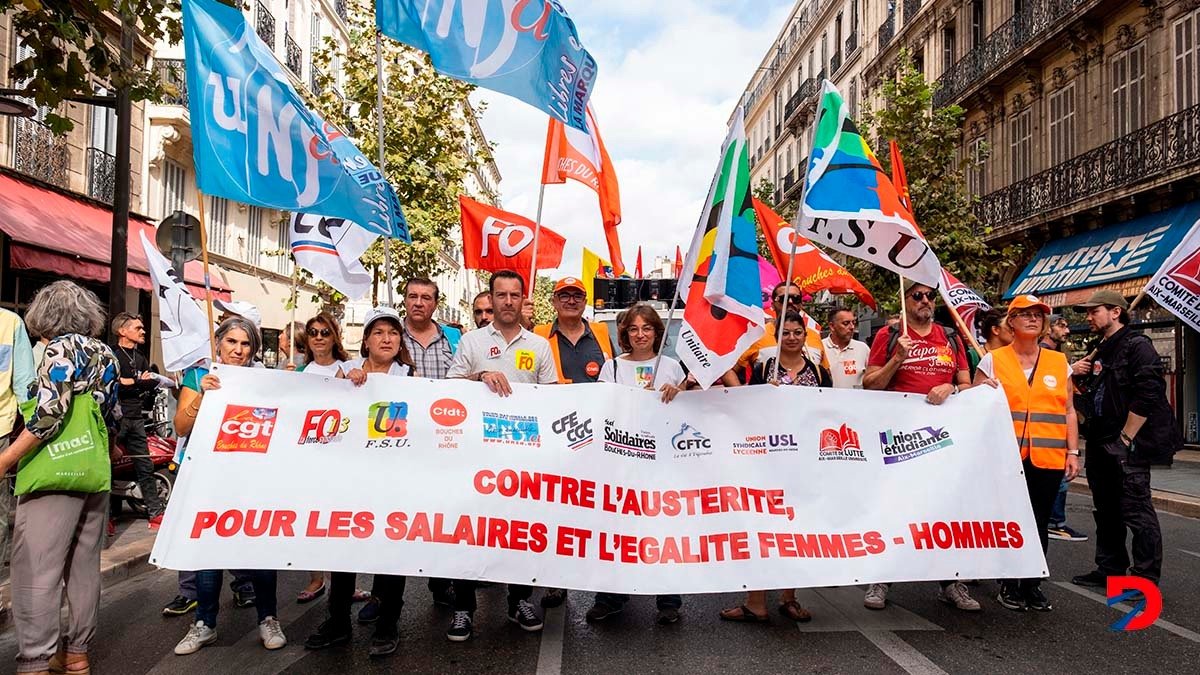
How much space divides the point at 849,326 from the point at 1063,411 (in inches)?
93.4

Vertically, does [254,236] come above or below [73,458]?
above

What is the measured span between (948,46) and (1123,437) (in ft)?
85.1

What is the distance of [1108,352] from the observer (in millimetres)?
6496

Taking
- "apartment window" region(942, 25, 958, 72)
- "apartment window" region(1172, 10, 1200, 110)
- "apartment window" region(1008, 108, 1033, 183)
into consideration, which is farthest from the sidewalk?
"apartment window" region(942, 25, 958, 72)

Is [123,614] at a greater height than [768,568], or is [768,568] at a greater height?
[768,568]

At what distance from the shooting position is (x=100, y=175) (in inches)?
666

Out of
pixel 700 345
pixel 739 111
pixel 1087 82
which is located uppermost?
pixel 1087 82

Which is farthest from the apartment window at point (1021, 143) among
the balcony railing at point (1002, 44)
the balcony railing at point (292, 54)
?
the balcony railing at point (292, 54)

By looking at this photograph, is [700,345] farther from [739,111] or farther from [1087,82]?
[1087,82]

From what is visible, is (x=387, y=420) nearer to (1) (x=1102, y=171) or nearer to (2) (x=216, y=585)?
(2) (x=216, y=585)

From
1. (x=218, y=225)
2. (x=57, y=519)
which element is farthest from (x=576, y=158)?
(x=218, y=225)

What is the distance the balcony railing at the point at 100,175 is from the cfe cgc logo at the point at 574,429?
1464 centimetres

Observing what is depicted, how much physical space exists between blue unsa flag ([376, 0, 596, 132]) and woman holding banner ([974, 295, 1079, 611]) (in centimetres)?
341

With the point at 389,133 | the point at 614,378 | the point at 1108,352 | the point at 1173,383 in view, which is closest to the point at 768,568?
the point at 614,378
